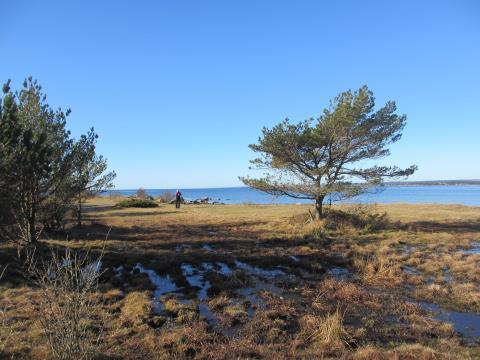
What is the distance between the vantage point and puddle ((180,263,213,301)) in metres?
8.74

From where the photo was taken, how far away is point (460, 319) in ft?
23.5

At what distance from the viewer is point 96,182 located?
20.2m

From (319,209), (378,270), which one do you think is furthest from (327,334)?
(319,209)

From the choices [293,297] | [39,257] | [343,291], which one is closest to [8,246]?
[39,257]

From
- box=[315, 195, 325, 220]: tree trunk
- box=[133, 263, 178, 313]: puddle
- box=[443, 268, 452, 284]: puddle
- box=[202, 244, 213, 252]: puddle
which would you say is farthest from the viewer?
box=[315, 195, 325, 220]: tree trunk

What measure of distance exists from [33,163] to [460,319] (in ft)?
38.1

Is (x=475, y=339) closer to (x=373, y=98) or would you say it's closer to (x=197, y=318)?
A: (x=197, y=318)

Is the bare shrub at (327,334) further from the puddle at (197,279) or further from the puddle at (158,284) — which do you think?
the puddle at (158,284)

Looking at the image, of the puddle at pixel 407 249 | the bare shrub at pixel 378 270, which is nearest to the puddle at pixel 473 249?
the puddle at pixel 407 249

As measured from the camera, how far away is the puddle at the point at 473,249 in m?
13.4

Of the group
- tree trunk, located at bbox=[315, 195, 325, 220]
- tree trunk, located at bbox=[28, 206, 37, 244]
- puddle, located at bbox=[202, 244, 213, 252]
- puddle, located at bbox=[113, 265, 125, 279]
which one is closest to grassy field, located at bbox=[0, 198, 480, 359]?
puddle, located at bbox=[113, 265, 125, 279]

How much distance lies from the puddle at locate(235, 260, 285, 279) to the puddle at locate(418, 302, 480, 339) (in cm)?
387

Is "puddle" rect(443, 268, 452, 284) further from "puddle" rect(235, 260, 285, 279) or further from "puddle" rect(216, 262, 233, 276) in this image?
"puddle" rect(216, 262, 233, 276)

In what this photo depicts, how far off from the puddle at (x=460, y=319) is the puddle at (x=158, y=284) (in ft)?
18.0
